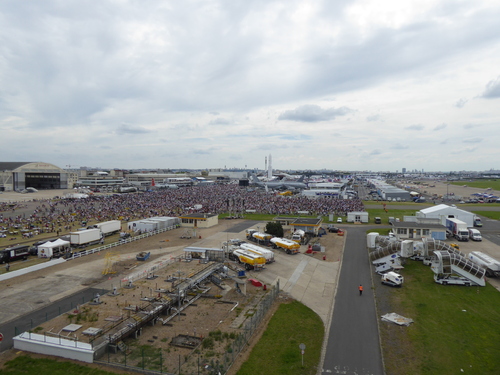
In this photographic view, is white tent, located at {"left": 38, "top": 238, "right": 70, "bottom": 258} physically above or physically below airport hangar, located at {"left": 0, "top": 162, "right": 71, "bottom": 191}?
below

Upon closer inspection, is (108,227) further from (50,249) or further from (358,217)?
(358,217)

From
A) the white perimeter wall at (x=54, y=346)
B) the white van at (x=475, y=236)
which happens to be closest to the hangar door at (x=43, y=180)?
the white perimeter wall at (x=54, y=346)

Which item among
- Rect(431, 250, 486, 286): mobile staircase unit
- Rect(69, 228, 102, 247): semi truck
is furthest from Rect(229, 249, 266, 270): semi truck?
Rect(69, 228, 102, 247): semi truck

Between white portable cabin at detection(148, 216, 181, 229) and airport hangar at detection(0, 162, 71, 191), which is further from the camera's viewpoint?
airport hangar at detection(0, 162, 71, 191)

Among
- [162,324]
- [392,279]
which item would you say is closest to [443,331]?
[392,279]

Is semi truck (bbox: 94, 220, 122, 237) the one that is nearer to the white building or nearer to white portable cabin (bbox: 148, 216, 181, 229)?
white portable cabin (bbox: 148, 216, 181, 229)

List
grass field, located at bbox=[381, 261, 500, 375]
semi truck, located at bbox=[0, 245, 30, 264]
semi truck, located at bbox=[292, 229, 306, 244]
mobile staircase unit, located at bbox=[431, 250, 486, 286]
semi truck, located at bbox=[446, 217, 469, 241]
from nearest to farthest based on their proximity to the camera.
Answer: grass field, located at bbox=[381, 261, 500, 375] → mobile staircase unit, located at bbox=[431, 250, 486, 286] → semi truck, located at bbox=[0, 245, 30, 264] → semi truck, located at bbox=[292, 229, 306, 244] → semi truck, located at bbox=[446, 217, 469, 241]

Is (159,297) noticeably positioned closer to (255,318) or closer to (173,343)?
(173,343)

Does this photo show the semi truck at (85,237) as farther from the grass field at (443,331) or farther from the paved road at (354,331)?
the grass field at (443,331)
